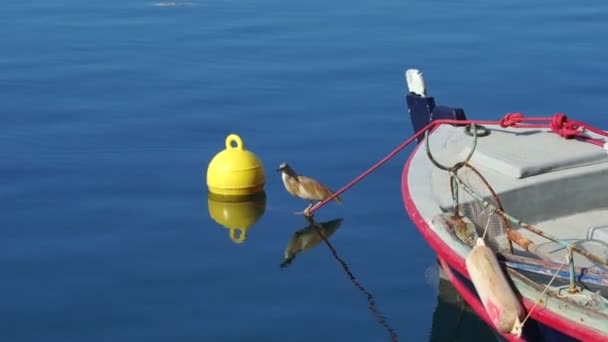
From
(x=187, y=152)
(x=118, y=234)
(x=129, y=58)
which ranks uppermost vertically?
(x=129, y=58)

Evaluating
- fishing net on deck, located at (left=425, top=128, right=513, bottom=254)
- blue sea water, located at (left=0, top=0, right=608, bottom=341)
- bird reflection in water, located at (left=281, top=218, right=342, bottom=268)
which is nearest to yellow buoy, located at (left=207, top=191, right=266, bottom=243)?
blue sea water, located at (left=0, top=0, right=608, bottom=341)

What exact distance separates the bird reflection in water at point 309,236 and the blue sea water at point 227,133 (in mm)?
74

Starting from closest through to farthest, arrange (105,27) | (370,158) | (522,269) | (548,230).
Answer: (522,269) < (548,230) < (370,158) < (105,27)

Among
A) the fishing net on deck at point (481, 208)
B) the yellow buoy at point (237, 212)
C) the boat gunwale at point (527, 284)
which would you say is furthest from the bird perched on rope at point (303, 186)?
the fishing net on deck at point (481, 208)

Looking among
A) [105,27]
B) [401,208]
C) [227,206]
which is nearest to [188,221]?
[227,206]

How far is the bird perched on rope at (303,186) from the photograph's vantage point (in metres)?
9.02

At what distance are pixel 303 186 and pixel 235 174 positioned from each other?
718 mm

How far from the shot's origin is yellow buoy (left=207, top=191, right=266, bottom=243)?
29.7 ft

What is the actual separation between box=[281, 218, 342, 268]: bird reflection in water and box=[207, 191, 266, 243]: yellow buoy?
0.41 metres

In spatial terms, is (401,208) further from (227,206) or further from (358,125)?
(358,125)

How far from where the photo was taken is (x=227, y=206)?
31.1 feet

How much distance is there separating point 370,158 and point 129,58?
4.67 meters

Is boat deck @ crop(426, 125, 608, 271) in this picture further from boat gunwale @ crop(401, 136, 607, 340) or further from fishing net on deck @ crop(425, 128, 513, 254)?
boat gunwale @ crop(401, 136, 607, 340)

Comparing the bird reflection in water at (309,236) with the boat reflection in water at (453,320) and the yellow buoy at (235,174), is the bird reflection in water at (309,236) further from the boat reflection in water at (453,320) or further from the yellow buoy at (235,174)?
the boat reflection in water at (453,320)
